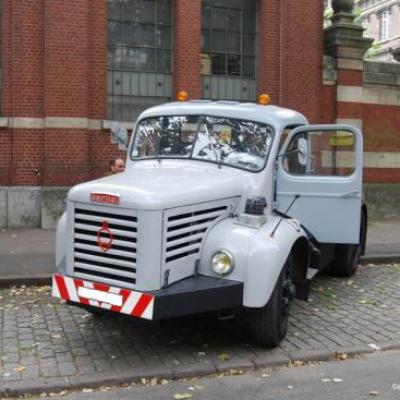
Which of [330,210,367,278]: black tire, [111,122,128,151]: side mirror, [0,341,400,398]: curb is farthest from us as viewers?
[330,210,367,278]: black tire

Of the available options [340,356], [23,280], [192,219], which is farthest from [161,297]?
[23,280]

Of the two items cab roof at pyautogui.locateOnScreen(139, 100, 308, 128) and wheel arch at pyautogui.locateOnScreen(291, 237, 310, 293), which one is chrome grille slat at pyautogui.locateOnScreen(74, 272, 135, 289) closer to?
wheel arch at pyautogui.locateOnScreen(291, 237, 310, 293)

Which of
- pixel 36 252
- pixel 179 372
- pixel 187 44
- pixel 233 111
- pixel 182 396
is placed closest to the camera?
pixel 182 396

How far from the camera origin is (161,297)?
5.13 m

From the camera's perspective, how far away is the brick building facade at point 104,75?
13625 millimetres

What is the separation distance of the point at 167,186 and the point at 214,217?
602 millimetres

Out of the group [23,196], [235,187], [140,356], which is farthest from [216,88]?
[140,356]

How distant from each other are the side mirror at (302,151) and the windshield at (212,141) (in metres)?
0.50

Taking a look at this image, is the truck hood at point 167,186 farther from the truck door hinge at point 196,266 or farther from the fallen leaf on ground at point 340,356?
the fallen leaf on ground at point 340,356

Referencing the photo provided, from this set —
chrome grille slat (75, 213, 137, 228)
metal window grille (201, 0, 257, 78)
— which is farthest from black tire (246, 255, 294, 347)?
metal window grille (201, 0, 257, 78)

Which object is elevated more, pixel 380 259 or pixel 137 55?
pixel 137 55

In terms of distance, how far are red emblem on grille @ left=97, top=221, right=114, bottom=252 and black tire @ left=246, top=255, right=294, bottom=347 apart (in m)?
1.41

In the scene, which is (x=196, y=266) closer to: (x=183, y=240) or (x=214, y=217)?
(x=183, y=240)

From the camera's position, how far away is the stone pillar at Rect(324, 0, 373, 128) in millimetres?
16578
